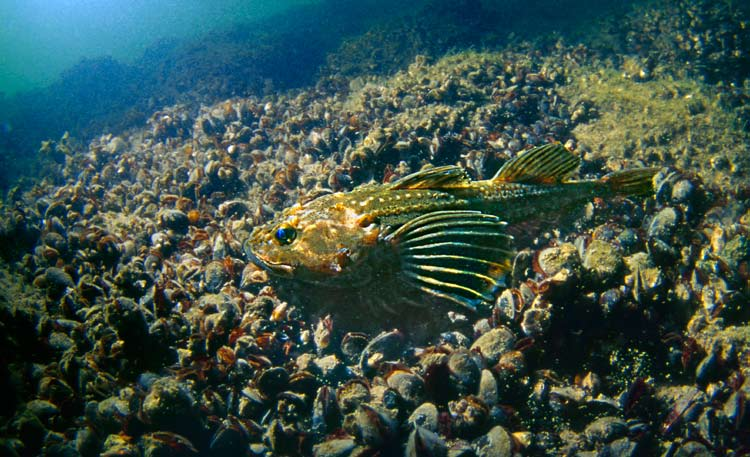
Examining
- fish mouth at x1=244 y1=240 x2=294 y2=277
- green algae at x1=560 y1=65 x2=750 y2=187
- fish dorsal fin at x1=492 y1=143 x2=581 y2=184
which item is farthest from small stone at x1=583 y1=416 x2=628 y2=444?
green algae at x1=560 y1=65 x2=750 y2=187

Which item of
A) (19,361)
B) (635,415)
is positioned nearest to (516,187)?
(635,415)

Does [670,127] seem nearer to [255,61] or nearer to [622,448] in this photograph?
[622,448]

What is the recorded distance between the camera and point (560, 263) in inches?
129

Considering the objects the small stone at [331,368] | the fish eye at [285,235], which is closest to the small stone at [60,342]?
the fish eye at [285,235]

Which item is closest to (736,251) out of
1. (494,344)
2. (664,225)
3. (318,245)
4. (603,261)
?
(664,225)

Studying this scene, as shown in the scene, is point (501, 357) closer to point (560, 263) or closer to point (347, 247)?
point (560, 263)

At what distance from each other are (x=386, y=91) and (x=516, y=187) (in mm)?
5311

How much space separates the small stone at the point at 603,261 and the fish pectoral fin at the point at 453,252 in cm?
79

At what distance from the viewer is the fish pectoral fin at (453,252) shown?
3.01 metres

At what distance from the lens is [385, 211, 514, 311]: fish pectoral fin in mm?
3008

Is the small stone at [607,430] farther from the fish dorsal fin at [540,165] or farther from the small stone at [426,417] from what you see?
the fish dorsal fin at [540,165]

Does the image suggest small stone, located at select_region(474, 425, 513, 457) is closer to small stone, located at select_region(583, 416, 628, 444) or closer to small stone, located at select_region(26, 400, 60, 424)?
small stone, located at select_region(583, 416, 628, 444)

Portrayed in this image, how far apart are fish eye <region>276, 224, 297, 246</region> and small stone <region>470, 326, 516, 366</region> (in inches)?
67.4

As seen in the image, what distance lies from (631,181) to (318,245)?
3199 millimetres
